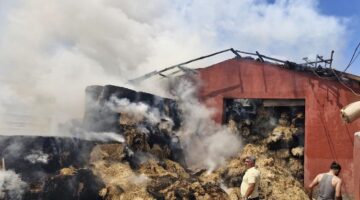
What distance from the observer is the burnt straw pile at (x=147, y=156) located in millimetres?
9547

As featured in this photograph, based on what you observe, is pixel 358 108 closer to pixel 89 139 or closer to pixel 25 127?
pixel 89 139

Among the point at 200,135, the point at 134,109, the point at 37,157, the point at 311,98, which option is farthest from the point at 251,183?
the point at 200,135

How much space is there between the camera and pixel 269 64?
574 inches

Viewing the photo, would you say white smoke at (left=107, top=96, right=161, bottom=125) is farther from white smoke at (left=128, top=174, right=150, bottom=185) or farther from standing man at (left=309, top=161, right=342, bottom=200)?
standing man at (left=309, top=161, right=342, bottom=200)

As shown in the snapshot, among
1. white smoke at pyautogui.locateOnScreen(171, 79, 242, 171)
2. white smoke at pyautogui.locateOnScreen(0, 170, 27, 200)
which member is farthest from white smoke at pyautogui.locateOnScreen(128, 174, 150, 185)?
white smoke at pyautogui.locateOnScreen(171, 79, 242, 171)

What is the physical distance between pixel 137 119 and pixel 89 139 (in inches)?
83.7

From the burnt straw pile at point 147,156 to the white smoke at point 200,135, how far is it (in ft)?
0.17

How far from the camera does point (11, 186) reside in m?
8.66

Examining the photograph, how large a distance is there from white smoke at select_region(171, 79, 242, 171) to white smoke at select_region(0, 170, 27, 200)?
675 centimetres

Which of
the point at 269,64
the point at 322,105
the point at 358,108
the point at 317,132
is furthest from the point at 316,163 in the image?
the point at 358,108

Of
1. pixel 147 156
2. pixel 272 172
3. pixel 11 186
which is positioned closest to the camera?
pixel 11 186

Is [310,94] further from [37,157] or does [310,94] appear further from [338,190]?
[37,157]

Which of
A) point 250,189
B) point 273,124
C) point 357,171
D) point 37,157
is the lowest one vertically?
point 250,189

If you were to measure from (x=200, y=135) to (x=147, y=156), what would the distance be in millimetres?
3278
